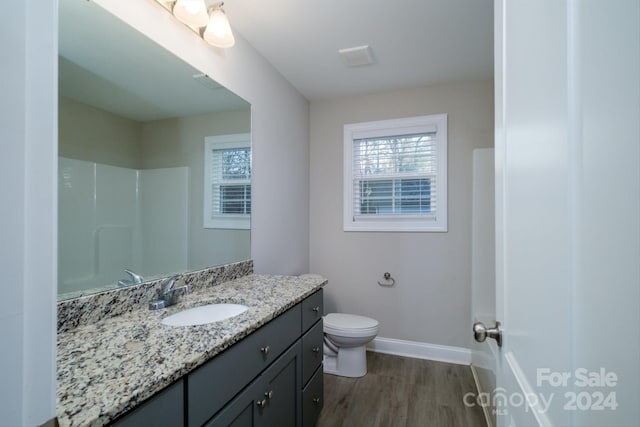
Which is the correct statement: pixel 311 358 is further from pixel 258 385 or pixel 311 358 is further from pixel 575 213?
pixel 575 213

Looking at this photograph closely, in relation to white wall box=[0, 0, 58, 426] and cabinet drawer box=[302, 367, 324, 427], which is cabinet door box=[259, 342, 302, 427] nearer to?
cabinet drawer box=[302, 367, 324, 427]

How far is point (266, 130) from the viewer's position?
7.22 ft

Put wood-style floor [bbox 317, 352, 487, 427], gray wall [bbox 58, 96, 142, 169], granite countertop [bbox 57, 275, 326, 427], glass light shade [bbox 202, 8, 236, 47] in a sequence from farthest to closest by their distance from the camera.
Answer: wood-style floor [bbox 317, 352, 487, 427] → glass light shade [bbox 202, 8, 236, 47] → gray wall [bbox 58, 96, 142, 169] → granite countertop [bbox 57, 275, 326, 427]

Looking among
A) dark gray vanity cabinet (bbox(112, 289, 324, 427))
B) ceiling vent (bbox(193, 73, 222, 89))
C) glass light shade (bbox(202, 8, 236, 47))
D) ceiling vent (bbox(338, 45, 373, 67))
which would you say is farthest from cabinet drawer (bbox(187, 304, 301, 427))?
ceiling vent (bbox(338, 45, 373, 67))

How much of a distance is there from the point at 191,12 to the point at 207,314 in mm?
1429

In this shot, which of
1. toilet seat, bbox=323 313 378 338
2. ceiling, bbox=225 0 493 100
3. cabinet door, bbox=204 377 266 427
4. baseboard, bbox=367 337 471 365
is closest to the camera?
cabinet door, bbox=204 377 266 427

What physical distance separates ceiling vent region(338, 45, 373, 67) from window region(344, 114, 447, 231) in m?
0.66

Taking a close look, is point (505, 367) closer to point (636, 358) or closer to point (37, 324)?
point (636, 358)

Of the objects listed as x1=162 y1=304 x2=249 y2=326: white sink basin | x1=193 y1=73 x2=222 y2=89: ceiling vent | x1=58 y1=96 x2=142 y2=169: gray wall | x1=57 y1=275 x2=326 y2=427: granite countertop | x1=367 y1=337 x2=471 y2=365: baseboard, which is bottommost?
x1=367 y1=337 x2=471 y2=365: baseboard

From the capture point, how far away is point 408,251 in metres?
2.69

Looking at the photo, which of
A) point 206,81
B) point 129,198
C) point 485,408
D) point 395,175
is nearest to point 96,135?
point 129,198

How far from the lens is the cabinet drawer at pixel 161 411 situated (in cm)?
63

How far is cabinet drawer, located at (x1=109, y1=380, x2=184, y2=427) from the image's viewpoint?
63cm

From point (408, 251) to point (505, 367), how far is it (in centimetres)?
191
